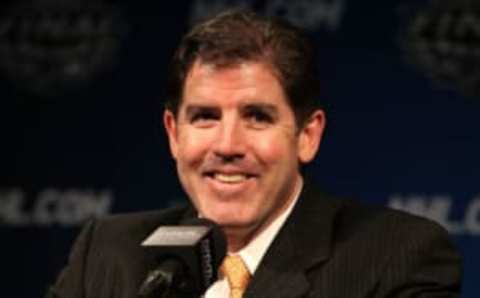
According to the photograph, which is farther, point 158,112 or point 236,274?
point 158,112

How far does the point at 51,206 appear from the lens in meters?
4.12

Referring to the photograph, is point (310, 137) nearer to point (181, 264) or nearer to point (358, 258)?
point (358, 258)

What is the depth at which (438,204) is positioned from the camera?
3777 mm

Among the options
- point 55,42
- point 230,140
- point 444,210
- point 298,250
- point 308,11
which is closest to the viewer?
point 230,140

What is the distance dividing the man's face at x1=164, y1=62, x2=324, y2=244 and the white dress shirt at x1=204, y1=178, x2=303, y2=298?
0.09 ft

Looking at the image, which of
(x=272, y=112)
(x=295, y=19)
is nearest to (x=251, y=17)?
(x=272, y=112)

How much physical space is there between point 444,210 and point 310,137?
148cm

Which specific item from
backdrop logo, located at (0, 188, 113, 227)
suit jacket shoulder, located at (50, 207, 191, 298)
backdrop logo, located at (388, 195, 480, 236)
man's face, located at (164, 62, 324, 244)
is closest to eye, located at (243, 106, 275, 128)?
man's face, located at (164, 62, 324, 244)

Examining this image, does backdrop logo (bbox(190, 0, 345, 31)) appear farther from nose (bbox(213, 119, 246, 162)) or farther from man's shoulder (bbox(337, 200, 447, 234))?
nose (bbox(213, 119, 246, 162))

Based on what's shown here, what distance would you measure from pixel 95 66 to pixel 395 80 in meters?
1.06

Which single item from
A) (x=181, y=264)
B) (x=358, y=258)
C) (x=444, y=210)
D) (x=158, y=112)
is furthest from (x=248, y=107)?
(x=158, y=112)

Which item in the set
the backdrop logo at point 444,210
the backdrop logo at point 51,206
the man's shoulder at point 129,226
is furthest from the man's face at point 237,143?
the backdrop logo at point 51,206

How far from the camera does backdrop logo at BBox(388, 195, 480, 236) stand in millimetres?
3732

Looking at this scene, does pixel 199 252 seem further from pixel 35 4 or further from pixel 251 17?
pixel 35 4
